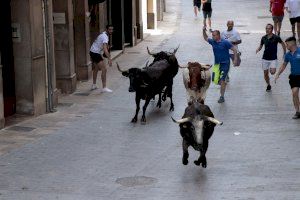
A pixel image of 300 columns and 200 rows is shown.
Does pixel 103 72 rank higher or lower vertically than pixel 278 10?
lower

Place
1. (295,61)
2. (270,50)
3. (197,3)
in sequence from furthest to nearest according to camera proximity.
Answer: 1. (197,3)
2. (270,50)
3. (295,61)

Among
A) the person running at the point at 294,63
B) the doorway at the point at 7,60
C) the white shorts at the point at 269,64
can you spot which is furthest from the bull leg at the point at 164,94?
the doorway at the point at 7,60

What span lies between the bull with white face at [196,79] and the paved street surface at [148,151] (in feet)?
2.79

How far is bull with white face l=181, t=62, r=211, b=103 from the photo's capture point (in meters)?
16.1

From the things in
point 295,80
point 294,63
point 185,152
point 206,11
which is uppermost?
point 206,11

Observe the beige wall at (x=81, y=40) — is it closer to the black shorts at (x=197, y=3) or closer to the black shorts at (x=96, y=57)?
the black shorts at (x=96, y=57)

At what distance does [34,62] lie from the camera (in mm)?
17469

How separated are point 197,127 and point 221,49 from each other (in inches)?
251

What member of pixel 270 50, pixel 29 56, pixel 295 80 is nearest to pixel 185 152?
pixel 295 80

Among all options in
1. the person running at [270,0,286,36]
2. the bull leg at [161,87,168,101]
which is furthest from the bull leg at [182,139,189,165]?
the person running at [270,0,286,36]

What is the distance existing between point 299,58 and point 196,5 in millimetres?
22965

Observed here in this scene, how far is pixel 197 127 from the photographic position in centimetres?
1228

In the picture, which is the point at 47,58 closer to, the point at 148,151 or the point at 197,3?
the point at 148,151

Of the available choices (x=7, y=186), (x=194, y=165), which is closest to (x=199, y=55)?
(x=194, y=165)
